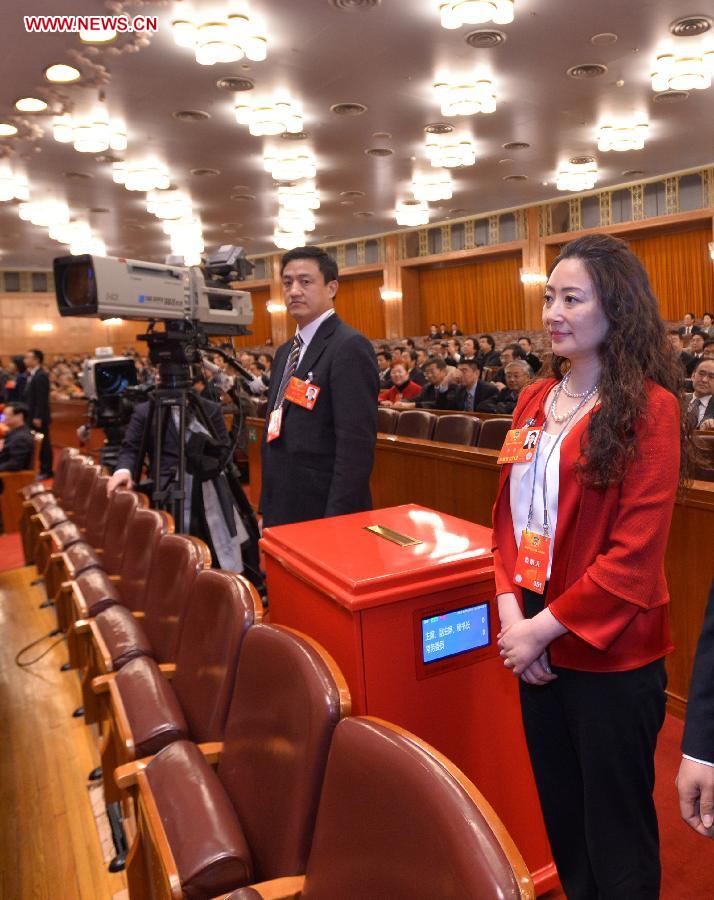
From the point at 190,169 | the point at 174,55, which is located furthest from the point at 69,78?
the point at 190,169

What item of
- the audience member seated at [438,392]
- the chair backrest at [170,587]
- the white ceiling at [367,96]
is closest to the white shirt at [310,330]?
the chair backrest at [170,587]

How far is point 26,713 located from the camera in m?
2.51

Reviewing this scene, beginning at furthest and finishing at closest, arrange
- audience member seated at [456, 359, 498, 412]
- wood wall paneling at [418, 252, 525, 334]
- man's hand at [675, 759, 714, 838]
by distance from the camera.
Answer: wood wall paneling at [418, 252, 525, 334] → audience member seated at [456, 359, 498, 412] → man's hand at [675, 759, 714, 838]

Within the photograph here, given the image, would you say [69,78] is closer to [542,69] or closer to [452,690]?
[542,69]

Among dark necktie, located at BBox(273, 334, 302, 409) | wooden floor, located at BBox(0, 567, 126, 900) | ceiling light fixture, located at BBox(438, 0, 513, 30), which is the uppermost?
ceiling light fixture, located at BBox(438, 0, 513, 30)

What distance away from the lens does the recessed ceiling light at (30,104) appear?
6.25 m

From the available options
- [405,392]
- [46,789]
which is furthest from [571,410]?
[405,392]

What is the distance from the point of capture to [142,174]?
28.4 feet

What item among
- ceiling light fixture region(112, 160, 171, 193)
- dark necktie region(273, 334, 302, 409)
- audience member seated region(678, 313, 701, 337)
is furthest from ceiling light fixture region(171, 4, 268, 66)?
audience member seated region(678, 313, 701, 337)

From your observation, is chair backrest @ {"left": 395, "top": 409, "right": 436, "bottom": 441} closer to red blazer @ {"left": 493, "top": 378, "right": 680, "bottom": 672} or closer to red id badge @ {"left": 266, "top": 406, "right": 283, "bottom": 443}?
red id badge @ {"left": 266, "top": 406, "right": 283, "bottom": 443}

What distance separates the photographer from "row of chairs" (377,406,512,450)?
4617mm

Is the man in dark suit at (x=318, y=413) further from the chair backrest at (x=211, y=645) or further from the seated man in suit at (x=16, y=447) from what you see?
the seated man in suit at (x=16, y=447)

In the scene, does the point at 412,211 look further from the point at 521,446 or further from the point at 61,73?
the point at 521,446

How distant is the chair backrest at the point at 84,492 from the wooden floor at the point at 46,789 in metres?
0.69
